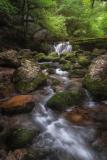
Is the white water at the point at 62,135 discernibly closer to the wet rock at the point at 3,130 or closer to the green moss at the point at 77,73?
the wet rock at the point at 3,130

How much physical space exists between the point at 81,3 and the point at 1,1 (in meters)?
12.2

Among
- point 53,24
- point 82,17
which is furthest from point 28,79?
point 82,17

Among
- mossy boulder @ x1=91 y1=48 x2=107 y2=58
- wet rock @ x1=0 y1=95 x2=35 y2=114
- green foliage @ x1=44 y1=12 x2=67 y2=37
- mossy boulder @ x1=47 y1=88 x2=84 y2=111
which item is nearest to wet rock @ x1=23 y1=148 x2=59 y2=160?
wet rock @ x1=0 y1=95 x2=35 y2=114

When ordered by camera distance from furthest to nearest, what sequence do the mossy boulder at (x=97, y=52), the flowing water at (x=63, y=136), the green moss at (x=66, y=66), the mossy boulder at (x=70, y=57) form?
the mossy boulder at (x=97, y=52), the mossy boulder at (x=70, y=57), the green moss at (x=66, y=66), the flowing water at (x=63, y=136)

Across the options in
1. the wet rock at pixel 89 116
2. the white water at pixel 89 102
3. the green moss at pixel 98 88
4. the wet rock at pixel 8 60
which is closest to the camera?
the wet rock at pixel 89 116

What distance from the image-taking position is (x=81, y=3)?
75.4 ft

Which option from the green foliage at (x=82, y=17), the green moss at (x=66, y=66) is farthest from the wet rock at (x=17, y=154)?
the green foliage at (x=82, y=17)

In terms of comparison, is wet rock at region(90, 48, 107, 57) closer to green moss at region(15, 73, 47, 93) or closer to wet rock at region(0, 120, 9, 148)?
green moss at region(15, 73, 47, 93)

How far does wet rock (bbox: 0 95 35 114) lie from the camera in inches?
255

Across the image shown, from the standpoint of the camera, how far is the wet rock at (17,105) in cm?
646

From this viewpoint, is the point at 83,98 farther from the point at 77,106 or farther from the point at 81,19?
the point at 81,19

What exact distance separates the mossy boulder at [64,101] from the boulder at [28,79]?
4.56ft

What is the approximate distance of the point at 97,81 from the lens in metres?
8.15

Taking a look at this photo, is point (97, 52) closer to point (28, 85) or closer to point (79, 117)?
point (28, 85)
